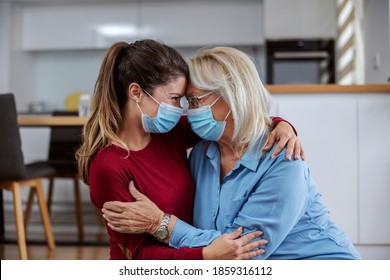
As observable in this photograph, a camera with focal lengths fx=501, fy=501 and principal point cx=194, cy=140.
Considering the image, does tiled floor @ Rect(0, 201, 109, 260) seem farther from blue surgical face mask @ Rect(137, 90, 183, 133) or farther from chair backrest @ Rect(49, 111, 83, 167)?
blue surgical face mask @ Rect(137, 90, 183, 133)

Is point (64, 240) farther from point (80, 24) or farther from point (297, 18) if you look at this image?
point (297, 18)

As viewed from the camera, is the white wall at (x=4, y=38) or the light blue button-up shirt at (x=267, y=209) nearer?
the light blue button-up shirt at (x=267, y=209)

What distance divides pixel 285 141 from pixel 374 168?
33.4 inches

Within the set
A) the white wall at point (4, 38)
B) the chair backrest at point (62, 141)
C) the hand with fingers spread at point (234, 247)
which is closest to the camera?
the hand with fingers spread at point (234, 247)

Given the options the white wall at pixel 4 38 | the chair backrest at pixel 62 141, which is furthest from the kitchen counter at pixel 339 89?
the white wall at pixel 4 38

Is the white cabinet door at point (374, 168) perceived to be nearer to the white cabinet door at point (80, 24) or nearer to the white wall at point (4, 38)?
the white cabinet door at point (80, 24)

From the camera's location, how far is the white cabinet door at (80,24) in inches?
153

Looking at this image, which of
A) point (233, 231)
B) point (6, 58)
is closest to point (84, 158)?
point (233, 231)

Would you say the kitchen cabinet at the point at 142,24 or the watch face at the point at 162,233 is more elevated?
the kitchen cabinet at the point at 142,24

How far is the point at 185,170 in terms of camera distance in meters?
1.00

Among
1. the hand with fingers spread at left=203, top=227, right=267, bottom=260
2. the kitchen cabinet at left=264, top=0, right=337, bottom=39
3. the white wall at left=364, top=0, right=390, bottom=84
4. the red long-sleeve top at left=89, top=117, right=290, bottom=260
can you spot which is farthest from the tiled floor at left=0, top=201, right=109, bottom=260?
the kitchen cabinet at left=264, top=0, right=337, bottom=39

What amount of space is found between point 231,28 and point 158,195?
3002 mm

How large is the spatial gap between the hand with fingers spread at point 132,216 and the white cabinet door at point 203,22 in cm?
299

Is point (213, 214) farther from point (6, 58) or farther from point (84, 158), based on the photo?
point (6, 58)
